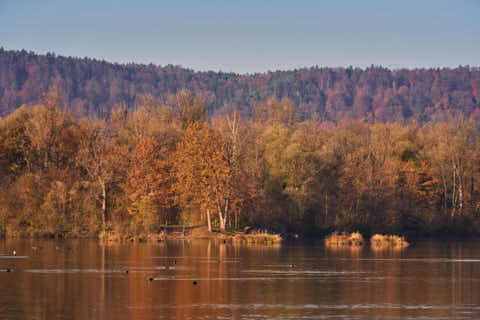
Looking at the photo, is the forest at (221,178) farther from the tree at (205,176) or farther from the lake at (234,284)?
the lake at (234,284)

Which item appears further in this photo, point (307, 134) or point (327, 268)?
point (307, 134)

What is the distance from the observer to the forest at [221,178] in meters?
81.6

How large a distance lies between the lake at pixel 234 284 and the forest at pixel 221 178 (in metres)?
15.0

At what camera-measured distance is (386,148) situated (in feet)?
321

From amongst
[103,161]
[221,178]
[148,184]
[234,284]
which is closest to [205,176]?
[221,178]

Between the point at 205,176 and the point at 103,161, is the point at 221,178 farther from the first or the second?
the point at 103,161

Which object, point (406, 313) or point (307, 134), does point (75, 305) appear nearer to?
point (406, 313)

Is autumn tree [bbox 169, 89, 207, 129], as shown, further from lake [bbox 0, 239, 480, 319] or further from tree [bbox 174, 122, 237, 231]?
lake [bbox 0, 239, 480, 319]

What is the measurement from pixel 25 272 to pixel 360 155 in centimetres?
A: 5375

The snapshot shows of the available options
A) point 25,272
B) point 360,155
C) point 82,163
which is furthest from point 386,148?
point 25,272

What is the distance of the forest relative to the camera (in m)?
81.6

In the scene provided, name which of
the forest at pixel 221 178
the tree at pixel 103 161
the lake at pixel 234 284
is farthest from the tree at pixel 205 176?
the lake at pixel 234 284

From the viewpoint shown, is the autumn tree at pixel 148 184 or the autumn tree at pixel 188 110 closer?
the autumn tree at pixel 148 184

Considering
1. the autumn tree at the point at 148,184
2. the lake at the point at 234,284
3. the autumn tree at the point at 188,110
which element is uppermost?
the autumn tree at the point at 188,110
